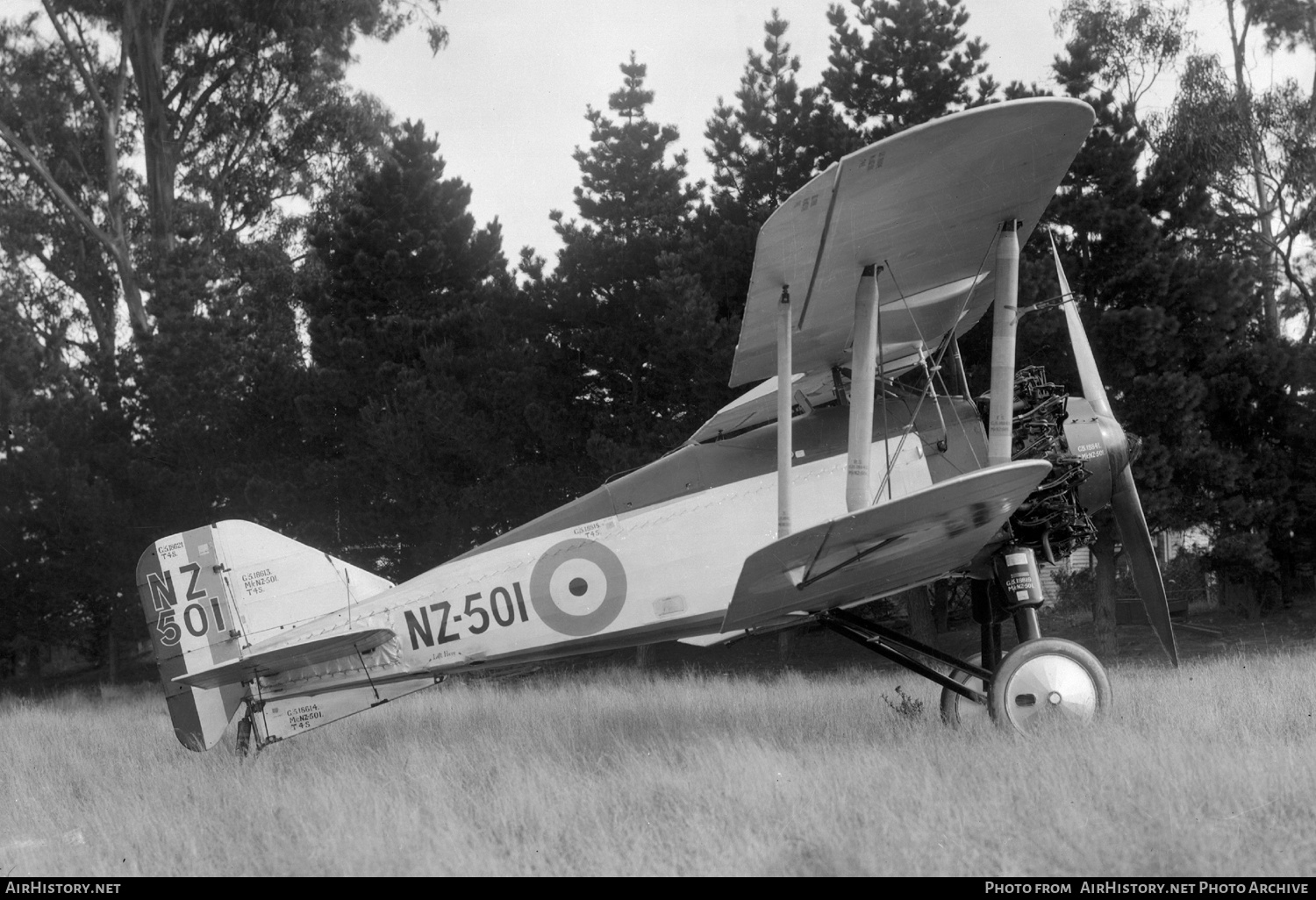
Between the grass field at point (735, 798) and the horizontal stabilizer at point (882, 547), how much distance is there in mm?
814

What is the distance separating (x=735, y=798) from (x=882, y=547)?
1367 millimetres

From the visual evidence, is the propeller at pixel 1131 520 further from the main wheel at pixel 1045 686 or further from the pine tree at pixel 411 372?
the pine tree at pixel 411 372

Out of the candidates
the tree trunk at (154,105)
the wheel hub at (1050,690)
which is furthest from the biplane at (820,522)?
the tree trunk at (154,105)

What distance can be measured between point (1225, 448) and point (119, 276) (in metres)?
22.2

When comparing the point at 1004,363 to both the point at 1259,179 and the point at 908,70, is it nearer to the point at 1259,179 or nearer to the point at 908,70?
the point at 908,70

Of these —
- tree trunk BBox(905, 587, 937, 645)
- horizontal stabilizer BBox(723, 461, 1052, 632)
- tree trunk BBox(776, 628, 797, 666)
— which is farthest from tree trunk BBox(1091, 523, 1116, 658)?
horizontal stabilizer BBox(723, 461, 1052, 632)

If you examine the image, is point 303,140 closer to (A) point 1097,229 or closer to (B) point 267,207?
(B) point 267,207

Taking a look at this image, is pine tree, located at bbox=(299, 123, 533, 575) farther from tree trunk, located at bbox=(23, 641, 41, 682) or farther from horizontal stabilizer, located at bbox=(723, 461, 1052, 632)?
tree trunk, located at bbox=(23, 641, 41, 682)

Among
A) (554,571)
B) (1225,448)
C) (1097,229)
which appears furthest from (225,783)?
(1225,448)

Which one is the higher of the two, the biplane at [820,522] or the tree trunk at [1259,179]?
the tree trunk at [1259,179]

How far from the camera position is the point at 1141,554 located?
21.2 ft

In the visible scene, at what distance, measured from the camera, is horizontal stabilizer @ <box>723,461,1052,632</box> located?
4.61 metres

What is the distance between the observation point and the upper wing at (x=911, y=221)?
4605 mm

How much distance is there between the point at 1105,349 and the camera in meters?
13.9
